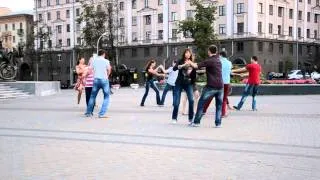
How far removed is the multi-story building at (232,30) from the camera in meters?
71.9

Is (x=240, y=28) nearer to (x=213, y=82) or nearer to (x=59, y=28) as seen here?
(x=59, y=28)

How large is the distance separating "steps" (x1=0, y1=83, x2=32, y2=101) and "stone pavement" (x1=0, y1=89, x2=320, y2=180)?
1339cm

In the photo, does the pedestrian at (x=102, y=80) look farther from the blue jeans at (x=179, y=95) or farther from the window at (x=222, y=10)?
the window at (x=222, y=10)

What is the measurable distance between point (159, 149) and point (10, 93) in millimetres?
20454

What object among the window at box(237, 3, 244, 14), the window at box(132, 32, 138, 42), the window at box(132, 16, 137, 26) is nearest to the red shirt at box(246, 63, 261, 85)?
the window at box(237, 3, 244, 14)

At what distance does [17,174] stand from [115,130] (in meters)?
4.57

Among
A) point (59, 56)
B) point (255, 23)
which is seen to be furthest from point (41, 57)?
point (255, 23)

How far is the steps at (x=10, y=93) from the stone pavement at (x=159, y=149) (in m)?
13.4

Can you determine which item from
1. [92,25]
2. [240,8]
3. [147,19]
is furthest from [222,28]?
[92,25]

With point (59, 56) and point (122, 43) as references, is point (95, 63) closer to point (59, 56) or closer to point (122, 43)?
point (122, 43)

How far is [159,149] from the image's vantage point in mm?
8742

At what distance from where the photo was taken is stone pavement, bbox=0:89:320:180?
22.7 ft

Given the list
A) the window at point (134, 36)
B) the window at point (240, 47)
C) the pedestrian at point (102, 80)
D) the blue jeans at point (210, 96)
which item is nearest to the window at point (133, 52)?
the window at point (134, 36)

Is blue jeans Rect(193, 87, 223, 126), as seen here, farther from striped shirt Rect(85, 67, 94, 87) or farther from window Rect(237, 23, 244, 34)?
window Rect(237, 23, 244, 34)
